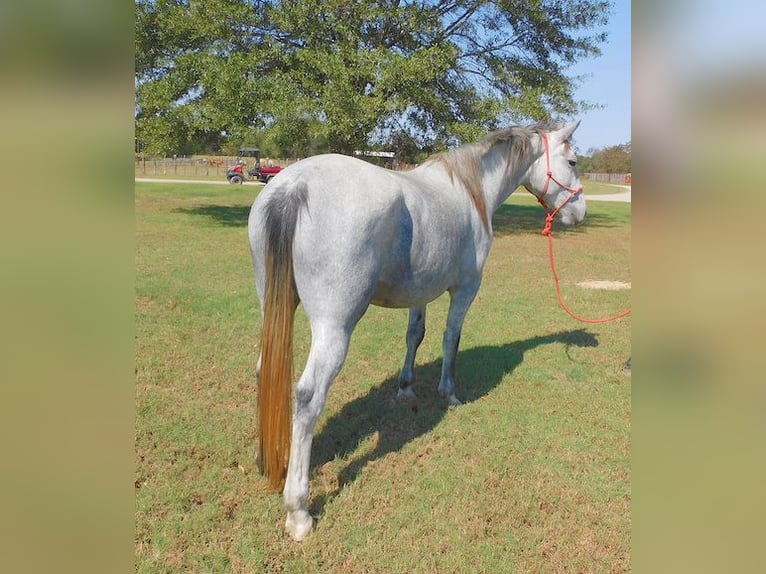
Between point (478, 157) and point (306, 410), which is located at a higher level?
point (478, 157)

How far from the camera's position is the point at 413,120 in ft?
48.7

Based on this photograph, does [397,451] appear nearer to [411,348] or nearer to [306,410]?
[411,348]

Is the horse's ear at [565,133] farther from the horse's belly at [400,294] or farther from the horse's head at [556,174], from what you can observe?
the horse's belly at [400,294]

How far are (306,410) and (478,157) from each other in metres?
2.52

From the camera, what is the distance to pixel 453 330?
13.9 feet

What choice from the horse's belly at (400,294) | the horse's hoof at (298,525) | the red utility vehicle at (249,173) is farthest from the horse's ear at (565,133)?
the red utility vehicle at (249,173)

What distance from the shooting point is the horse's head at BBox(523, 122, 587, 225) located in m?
4.47

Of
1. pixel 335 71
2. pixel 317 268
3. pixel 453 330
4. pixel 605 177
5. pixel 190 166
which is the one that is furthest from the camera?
pixel 605 177

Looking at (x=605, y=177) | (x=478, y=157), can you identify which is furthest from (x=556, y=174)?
(x=605, y=177)

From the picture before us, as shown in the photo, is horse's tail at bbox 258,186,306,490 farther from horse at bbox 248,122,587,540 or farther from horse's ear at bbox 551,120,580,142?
horse's ear at bbox 551,120,580,142

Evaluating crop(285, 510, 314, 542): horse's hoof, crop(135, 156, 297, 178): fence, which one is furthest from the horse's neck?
crop(135, 156, 297, 178): fence

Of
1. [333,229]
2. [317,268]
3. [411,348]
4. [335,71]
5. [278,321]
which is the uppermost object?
[335,71]

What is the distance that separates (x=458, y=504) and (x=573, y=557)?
654mm
